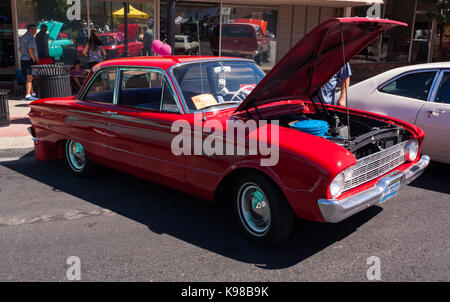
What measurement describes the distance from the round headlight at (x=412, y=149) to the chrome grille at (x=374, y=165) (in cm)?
9

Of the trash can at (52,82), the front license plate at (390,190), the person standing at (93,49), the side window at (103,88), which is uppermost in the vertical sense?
the person standing at (93,49)

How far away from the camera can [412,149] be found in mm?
4531

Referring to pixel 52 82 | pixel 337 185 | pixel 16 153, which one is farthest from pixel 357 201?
pixel 52 82

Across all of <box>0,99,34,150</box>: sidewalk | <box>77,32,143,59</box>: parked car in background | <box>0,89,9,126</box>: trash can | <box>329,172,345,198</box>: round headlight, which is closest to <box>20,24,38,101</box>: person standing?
<box>0,99,34,150</box>: sidewalk

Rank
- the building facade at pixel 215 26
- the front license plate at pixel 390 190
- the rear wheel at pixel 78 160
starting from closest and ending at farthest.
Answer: the front license plate at pixel 390 190 → the rear wheel at pixel 78 160 → the building facade at pixel 215 26

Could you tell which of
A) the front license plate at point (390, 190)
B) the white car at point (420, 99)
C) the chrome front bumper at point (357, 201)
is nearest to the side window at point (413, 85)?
the white car at point (420, 99)

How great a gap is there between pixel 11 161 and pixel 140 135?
3249 millimetres

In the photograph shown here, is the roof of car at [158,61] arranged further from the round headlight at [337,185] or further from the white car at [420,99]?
the white car at [420,99]

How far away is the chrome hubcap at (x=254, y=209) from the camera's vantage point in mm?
3865

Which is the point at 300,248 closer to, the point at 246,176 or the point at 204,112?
the point at 246,176

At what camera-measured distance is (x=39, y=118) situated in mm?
6227

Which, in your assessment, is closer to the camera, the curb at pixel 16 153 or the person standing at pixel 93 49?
the curb at pixel 16 153

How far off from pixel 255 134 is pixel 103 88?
99.7 inches
